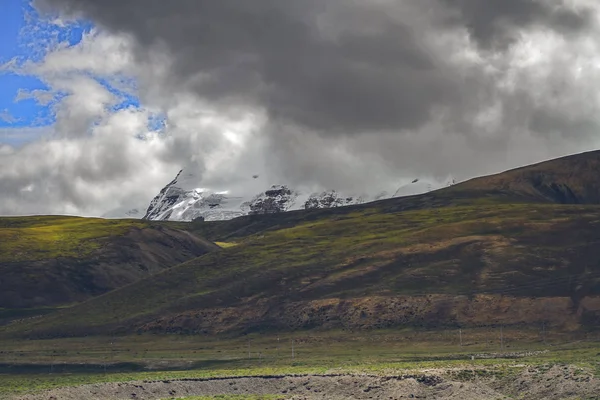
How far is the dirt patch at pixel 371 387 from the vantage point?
127019 millimetres

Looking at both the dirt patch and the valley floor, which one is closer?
the dirt patch

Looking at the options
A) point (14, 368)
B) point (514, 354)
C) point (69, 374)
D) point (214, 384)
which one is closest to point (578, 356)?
point (514, 354)

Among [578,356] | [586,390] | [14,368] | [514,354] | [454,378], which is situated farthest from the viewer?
[14,368]

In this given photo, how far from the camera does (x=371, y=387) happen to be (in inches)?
5507

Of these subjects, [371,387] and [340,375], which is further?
[340,375]

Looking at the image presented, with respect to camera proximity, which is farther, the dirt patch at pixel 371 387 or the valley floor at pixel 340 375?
the valley floor at pixel 340 375

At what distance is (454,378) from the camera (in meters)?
138

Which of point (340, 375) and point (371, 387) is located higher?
point (340, 375)

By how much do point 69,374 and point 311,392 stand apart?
191ft

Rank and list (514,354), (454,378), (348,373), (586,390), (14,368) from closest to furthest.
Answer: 1. (586,390)
2. (454,378)
3. (348,373)
4. (514,354)
5. (14,368)

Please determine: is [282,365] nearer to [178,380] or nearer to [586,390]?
[178,380]

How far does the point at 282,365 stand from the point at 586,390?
69.3 metres

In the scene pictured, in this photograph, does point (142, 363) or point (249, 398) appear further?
point (142, 363)

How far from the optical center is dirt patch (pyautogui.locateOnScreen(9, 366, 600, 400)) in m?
127
